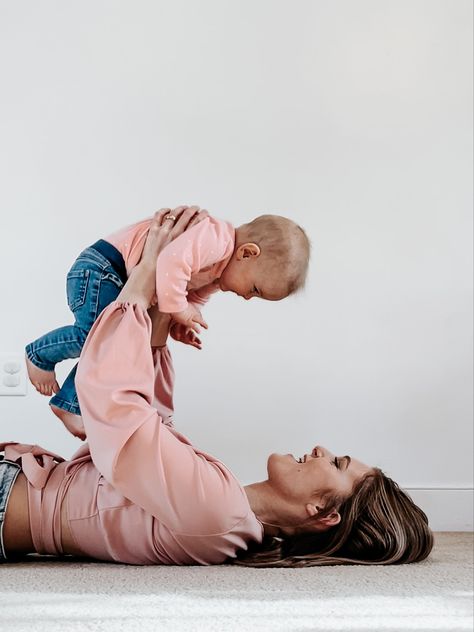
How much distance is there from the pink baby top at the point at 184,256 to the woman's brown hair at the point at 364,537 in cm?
55

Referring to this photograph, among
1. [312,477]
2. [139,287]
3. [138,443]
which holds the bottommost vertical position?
[312,477]

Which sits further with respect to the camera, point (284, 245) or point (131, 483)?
point (284, 245)

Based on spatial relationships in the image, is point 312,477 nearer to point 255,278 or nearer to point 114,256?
point 255,278

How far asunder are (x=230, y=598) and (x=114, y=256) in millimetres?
878

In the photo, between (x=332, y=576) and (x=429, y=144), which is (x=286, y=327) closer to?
(x=429, y=144)

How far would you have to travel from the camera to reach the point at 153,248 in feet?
6.22

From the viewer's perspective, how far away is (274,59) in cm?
299

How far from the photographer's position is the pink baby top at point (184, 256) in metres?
1.82

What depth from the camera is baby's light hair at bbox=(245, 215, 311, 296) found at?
1.93m

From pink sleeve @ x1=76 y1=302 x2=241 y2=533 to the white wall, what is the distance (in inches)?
46.5

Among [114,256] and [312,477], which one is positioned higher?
[114,256]

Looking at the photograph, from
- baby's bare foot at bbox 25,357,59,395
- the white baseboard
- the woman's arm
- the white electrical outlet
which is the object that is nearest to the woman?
the woman's arm

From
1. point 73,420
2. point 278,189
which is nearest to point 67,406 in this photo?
point 73,420

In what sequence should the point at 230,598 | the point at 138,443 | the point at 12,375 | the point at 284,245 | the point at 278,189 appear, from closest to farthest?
the point at 230,598
the point at 138,443
the point at 284,245
the point at 12,375
the point at 278,189
